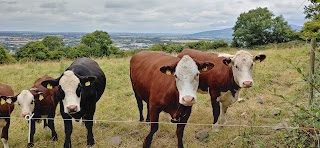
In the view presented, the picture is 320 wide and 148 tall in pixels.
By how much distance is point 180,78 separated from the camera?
4.76m

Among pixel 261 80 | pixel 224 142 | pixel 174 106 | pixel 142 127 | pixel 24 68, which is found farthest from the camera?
pixel 24 68

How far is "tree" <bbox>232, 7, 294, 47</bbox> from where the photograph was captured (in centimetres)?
4209

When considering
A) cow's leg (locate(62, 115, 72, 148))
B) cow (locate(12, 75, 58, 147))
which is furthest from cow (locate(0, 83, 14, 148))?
cow's leg (locate(62, 115, 72, 148))

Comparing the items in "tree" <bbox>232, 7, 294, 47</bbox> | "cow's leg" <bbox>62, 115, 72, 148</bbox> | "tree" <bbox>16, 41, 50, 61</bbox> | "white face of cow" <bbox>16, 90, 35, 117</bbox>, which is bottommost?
"tree" <bbox>16, 41, 50, 61</bbox>

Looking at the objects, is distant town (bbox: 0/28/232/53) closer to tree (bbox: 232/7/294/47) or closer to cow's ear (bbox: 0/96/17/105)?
Answer: tree (bbox: 232/7/294/47)

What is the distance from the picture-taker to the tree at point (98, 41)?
4410cm

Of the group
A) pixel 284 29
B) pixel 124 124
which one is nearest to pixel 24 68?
pixel 124 124

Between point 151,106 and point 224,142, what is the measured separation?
1.51 metres

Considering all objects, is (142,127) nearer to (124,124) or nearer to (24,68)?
(124,124)

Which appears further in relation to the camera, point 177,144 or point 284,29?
point 284,29

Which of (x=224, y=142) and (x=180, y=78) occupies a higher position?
(x=180, y=78)

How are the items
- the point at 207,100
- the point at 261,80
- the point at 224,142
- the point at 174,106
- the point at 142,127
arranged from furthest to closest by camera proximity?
1. the point at 261,80
2. the point at 207,100
3. the point at 142,127
4. the point at 224,142
5. the point at 174,106

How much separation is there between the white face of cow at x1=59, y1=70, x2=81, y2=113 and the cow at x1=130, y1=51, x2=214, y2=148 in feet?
4.03

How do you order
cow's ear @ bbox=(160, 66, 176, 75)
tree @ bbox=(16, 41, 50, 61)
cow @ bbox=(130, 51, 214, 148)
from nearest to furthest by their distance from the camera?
1. cow @ bbox=(130, 51, 214, 148)
2. cow's ear @ bbox=(160, 66, 176, 75)
3. tree @ bbox=(16, 41, 50, 61)
